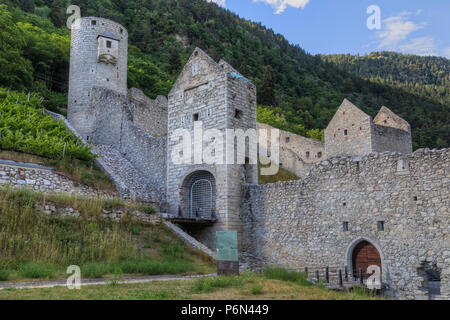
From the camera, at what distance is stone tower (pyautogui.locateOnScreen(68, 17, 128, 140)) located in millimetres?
29969

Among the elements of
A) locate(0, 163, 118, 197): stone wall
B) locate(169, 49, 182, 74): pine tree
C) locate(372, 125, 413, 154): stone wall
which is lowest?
locate(0, 163, 118, 197): stone wall

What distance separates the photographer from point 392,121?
3359 centimetres

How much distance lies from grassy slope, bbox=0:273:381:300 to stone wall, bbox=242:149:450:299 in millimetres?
4761

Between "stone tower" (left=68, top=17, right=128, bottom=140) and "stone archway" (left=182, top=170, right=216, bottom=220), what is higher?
"stone tower" (left=68, top=17, right=128, bottom=140)

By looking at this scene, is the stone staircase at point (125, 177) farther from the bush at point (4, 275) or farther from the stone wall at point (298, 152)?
the stone wall at point (298, 152)

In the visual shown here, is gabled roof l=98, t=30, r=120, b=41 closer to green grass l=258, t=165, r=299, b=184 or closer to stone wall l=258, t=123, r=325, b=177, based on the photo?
green grass l=258, t=165, r=299, b=184

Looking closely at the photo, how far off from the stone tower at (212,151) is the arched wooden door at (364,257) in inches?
230

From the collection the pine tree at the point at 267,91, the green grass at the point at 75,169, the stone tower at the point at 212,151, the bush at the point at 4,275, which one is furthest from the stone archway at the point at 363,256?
the pine tree at the point at 267,91

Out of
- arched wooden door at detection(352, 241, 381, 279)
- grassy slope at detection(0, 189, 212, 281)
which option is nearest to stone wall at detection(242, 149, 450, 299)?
arched wooden door at detection(352, 241, 381, 279)

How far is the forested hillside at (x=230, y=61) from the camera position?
35.3m

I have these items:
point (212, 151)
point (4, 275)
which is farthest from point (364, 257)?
point (4, 275)

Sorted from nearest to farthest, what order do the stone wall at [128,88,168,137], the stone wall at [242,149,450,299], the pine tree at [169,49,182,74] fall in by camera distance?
the stone wall at [242,149,450,299], the stone wall at [128,88,168,137], the pine tree at [169,49,182,74]

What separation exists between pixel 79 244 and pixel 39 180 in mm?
6269

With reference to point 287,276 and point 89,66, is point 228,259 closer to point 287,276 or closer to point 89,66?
point 287,276
